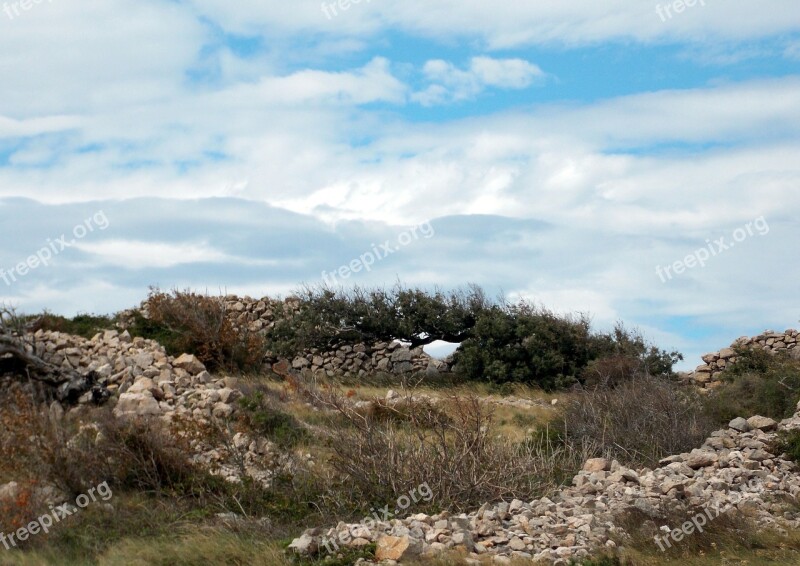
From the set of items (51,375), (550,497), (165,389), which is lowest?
(550,497)

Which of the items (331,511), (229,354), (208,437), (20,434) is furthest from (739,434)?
(229,354)

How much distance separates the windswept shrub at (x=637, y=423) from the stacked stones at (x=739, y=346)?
9.76 m

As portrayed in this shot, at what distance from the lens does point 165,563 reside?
8.13 metres

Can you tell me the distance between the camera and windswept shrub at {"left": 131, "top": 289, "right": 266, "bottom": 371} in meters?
21.5

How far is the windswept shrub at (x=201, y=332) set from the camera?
2152cm

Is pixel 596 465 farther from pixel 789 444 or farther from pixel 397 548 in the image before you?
pixel 397 548

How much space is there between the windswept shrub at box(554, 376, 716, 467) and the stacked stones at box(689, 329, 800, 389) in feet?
32.0

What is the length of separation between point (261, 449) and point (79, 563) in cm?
395

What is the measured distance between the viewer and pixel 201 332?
21547 mm

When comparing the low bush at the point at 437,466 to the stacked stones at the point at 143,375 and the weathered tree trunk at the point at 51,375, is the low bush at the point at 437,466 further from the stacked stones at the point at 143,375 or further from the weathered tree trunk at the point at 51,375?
the weathered tree trunk at the point at 51,375

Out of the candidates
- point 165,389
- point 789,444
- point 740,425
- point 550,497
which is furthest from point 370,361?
point 550,497

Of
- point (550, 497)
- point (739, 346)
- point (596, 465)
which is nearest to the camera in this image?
point (550, 497)

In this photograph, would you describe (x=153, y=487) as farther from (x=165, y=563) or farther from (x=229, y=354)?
(x=229, y=354)

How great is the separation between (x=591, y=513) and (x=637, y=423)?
4.50m
